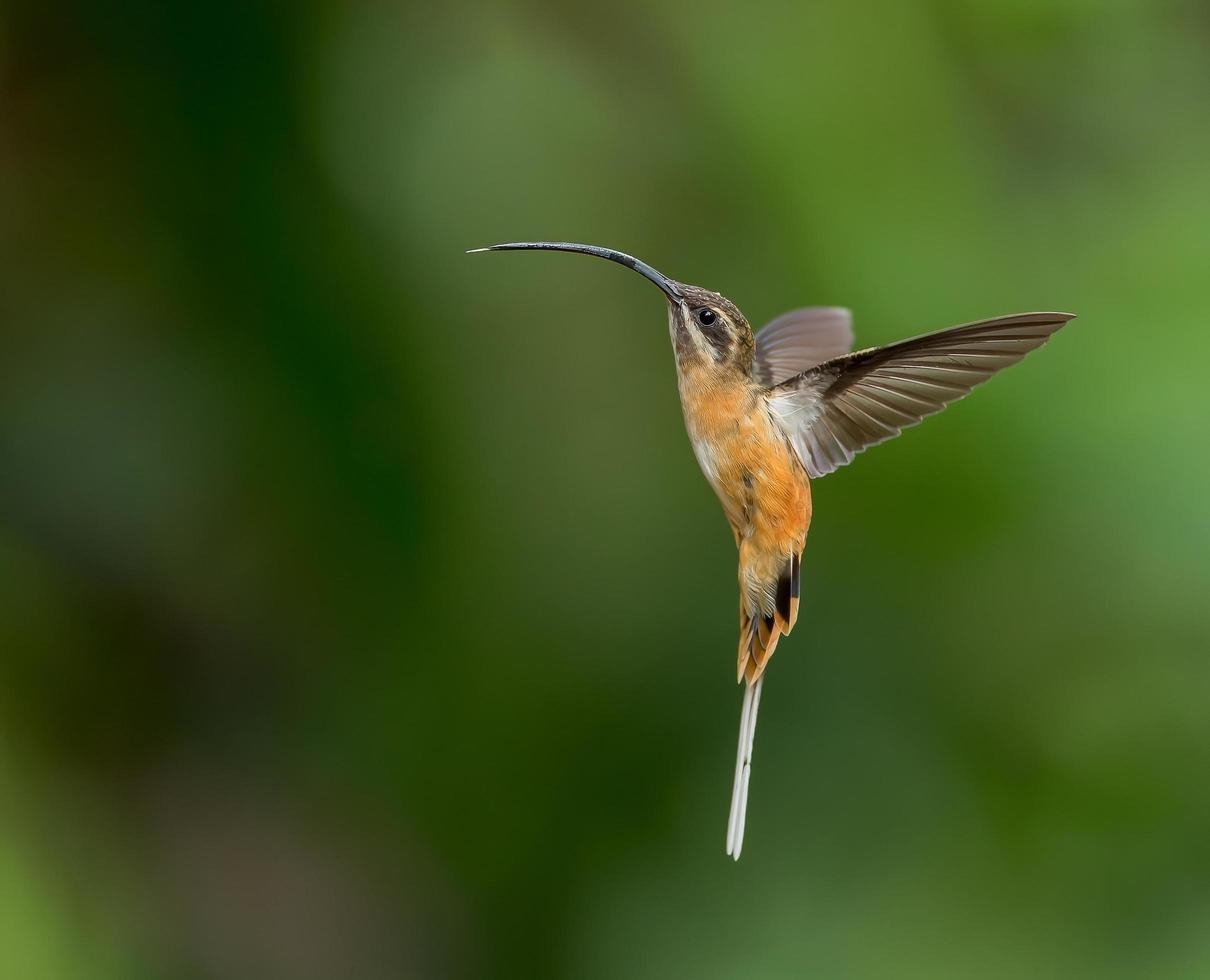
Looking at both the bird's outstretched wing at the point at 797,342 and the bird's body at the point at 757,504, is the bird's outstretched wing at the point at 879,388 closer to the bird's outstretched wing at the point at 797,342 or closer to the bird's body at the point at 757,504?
the bird's body at the point at 757,504

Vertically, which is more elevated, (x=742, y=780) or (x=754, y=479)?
(x=754, y=479)

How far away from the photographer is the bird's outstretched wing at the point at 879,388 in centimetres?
99

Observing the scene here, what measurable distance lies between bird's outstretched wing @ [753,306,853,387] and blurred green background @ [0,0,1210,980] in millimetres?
795

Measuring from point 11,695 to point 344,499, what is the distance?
0.65m

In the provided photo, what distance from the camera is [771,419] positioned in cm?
116

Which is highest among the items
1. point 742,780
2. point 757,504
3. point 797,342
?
point 797,342

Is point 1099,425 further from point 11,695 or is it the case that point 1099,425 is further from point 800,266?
point 11,695

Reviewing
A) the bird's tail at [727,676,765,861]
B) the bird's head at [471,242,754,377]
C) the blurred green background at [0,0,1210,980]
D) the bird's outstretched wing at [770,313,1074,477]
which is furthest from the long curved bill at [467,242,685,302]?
the blurred green background at [0,0,1210,980]

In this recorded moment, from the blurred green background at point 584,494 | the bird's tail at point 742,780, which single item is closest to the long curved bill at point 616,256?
the bird's tail at point 742,780

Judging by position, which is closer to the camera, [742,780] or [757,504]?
[742,780]

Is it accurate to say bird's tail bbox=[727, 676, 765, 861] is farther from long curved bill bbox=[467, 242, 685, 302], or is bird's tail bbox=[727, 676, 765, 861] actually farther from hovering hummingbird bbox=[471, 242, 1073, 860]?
long curved bill bbox=[467, 242, 685, 302]

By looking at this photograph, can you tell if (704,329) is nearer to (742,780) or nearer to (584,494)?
(742,780)

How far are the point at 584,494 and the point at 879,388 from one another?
4.37 ft

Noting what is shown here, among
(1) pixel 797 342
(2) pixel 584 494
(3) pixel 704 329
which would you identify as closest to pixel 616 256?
(3) pixel 704 329
